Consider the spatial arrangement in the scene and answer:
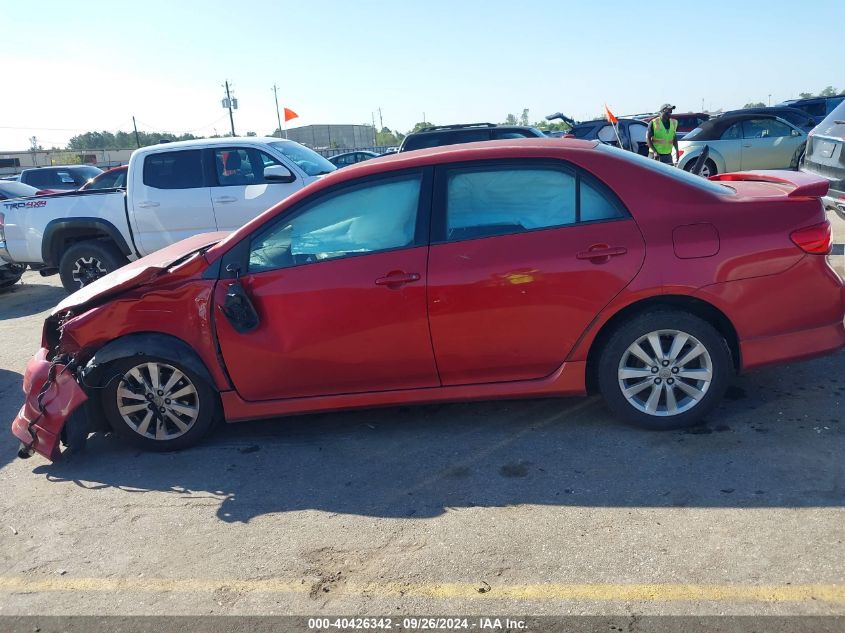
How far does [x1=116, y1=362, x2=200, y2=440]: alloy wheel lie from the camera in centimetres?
424

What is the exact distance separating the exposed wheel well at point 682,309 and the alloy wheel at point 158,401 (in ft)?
8.11

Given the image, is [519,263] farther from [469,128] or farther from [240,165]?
[469,128]

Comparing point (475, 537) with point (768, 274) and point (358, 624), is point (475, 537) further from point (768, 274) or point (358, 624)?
point (768, 274)

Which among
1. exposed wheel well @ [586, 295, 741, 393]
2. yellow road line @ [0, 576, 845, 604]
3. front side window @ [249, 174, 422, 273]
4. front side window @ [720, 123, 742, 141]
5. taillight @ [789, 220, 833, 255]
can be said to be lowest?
yellow road line @ [0, 576, 845, 604]

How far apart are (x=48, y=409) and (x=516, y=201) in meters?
3.11

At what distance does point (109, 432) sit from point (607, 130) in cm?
1614

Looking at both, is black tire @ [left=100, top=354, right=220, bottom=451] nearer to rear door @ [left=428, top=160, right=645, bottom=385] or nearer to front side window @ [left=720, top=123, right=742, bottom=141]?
rear door @ [left=428, top=160, right=645, bottom=385]

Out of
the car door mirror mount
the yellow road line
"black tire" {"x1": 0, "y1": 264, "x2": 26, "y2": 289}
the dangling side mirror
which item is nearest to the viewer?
the yellow road line

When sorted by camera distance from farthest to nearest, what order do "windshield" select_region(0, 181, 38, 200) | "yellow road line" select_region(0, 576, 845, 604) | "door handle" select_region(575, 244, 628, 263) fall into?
"windshield" select_region(0, 181, 38, 200)
"door handle" select_region(575, 244, 628, 263)
"yellow road line" select_region(0, 576, 845, 604)

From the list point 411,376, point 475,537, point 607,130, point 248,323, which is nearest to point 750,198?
point 411,376

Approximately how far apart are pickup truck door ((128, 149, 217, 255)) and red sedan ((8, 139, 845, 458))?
14.6ft

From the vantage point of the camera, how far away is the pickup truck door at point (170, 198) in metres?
8.54

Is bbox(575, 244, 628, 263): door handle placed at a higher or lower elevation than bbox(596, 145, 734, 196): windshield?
lower

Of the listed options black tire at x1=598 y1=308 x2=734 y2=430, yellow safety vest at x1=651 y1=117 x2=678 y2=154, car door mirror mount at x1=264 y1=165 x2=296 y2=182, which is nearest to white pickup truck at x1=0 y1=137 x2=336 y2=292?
car door mirror mount at x1=264 y1=165 x2=296 y2=182
